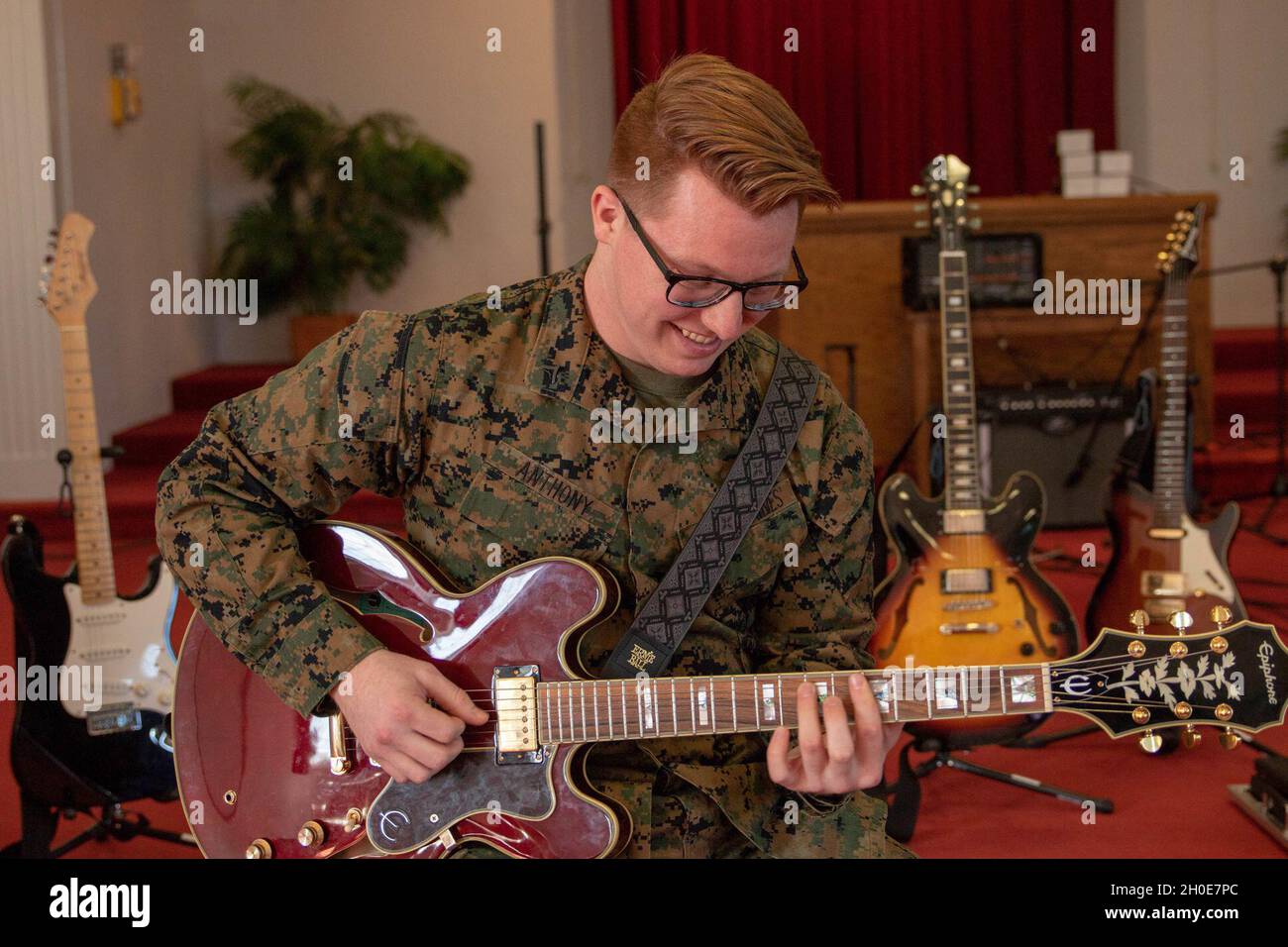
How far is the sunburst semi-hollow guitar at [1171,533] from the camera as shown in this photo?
312 centimetres

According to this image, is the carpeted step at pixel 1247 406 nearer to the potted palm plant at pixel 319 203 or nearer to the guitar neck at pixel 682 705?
the potted palm plant at pixel 319 203

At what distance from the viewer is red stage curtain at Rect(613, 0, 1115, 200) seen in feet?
25.1

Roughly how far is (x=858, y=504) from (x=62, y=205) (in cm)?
388

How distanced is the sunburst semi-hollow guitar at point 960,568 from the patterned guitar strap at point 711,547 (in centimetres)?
127

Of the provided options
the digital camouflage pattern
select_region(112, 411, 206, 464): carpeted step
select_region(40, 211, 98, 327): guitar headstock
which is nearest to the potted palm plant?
select_region(112, 411, 206, 464): carpeted step

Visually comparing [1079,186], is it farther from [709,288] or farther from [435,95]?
[709,288]

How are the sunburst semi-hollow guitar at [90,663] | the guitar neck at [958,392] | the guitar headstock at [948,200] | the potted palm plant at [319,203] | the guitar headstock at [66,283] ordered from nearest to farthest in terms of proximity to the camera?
the sunburst semi-hollow guitar at [90,663] → the guitar headstock at [66,283] → the guitar neck at [958,392] → the guitar headstock at [948,200] → the potted palm plant at [319,203]

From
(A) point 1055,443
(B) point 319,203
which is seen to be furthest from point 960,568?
(B) point 319,203

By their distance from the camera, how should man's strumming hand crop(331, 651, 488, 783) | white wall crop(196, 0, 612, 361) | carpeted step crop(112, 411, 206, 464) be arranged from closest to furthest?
man's strumming hand crop(331, 651, 488, 783)
carpeted step crop(112, 411, 206, 464)
white wall crop(196, 0, 612, 361)

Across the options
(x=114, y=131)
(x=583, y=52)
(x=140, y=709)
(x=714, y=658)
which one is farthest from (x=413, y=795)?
(x=583, y=52)

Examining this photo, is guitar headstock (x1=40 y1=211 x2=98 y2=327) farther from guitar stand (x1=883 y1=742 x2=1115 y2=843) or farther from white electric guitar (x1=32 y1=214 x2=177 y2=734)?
guitar stand (x1=883 y1=742 x2=1115 y2=843)

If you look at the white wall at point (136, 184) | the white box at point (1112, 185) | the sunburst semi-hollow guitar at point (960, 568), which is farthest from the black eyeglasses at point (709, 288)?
the white box at point (1112, 185)

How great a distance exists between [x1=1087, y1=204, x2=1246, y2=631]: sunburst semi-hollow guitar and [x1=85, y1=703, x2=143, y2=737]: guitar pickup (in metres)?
2.23

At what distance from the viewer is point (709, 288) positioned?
1.61 meters
